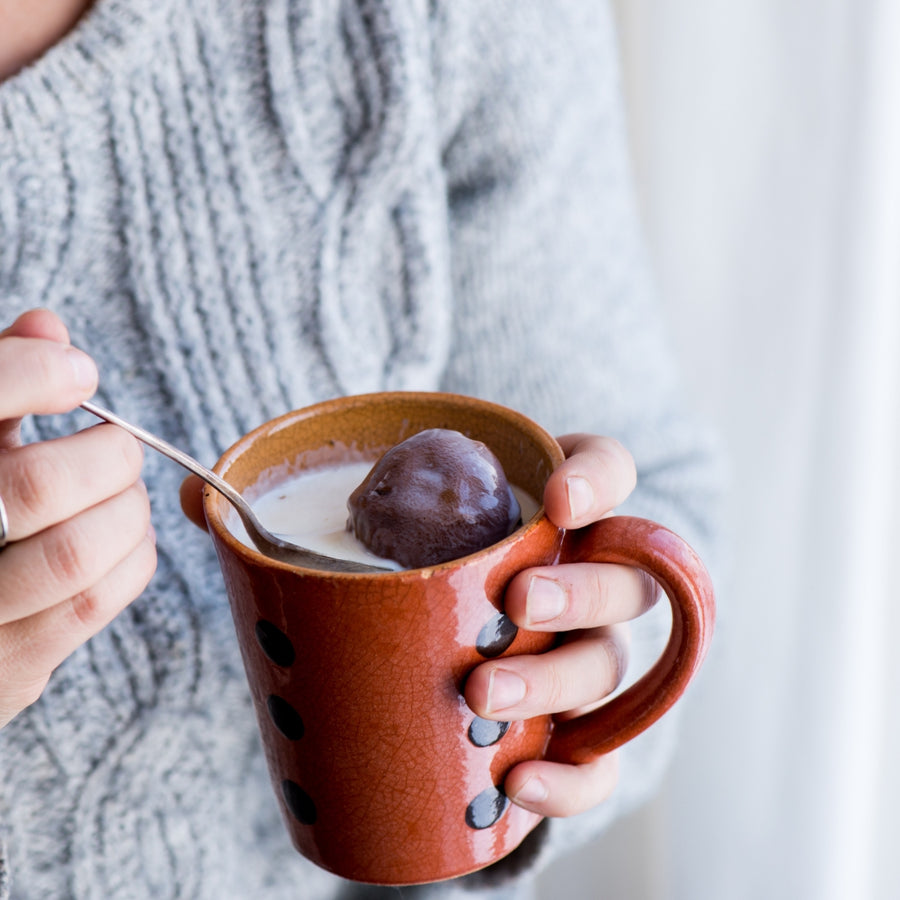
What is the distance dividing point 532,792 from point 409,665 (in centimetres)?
11

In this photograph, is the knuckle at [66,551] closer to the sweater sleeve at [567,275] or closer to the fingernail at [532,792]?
the fingernail at [532,792]

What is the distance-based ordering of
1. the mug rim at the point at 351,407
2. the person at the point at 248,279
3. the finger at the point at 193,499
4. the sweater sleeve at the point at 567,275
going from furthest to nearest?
1. the sweater sleeve at the point at 567,275
2. the person at the point at 248,279
3. the finger at the point at 193,499
4. the mug rim at the point at 351,407

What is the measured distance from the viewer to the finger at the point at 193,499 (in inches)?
19.3

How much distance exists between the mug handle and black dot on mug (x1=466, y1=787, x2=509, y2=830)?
4cm

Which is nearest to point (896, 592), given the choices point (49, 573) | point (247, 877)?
point (247, 877)

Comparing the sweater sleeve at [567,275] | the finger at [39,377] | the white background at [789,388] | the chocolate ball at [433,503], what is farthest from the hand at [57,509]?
the white background at [789,388]

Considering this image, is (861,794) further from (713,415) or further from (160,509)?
(160,509)

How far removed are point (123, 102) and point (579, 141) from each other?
1.23 feet

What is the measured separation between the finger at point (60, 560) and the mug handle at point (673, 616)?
20 centimetres

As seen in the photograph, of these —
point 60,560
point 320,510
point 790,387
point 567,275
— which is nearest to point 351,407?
point 320,510

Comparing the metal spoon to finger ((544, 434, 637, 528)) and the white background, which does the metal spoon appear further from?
the white background

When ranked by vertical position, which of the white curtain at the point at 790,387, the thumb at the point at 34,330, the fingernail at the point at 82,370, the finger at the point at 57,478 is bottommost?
the white curtain at the point at 790,387

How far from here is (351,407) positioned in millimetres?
482

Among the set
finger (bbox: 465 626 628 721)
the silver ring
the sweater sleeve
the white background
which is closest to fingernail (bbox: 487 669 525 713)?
finger (bbox: 465 626 628 721)
